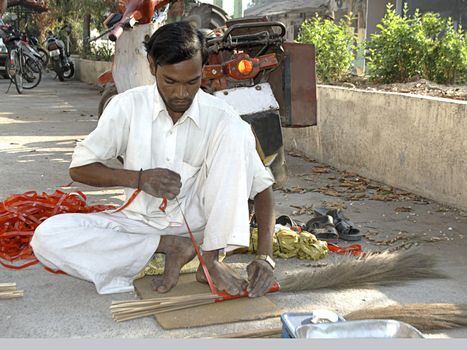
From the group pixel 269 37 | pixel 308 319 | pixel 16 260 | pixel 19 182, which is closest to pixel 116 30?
pixel 19 182

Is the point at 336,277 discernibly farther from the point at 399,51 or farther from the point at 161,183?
the point at 399,51

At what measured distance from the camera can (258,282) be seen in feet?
10.2

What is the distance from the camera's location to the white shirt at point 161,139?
3156 mm

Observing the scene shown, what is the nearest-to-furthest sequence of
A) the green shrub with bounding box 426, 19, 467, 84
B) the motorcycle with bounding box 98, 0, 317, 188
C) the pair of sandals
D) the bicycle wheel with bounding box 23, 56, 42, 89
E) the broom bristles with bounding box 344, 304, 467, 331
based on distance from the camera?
the broom bristles with bounding box 344, 304, 467, 331
the pair of sandals
the motorcycle with bounding box 98, 0, 317, 188
the green shrub with bounding box 426, 19, 467, 84
the bicycle wheel with bounding box 23, 56, 42, 89

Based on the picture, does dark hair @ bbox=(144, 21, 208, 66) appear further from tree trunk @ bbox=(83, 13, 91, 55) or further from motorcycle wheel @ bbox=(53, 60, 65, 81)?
tree trunk @ bbox=(83, 13, 91, 55)

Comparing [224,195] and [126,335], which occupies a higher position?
[224,195]

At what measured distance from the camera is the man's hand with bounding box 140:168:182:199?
2.95m

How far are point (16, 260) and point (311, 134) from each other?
3.69m

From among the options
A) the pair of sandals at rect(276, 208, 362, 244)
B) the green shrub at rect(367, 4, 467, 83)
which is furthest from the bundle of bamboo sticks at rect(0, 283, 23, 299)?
the green shrub at rect(367, 4, 467, 83)

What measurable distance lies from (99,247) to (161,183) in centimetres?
49

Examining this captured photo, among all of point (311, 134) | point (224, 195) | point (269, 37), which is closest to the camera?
point (224, 195)

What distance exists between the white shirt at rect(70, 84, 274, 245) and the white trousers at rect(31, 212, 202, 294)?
4.6 inches

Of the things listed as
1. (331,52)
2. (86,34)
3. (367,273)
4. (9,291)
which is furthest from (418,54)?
(86,34)

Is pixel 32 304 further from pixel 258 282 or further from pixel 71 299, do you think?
pixel 258 282
